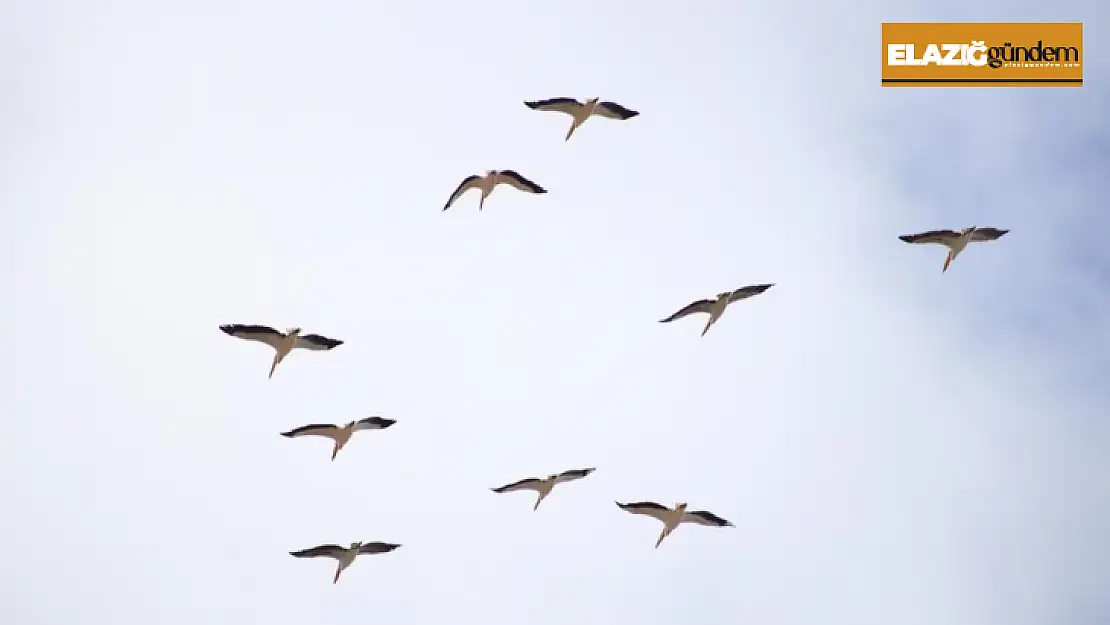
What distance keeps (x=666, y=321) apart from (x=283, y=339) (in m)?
14.0

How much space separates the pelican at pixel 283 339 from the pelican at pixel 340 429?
2.79 meters

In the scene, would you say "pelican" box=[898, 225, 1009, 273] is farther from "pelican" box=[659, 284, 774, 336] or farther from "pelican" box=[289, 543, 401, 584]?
"pelican" box=[289, 543, 401, 584]

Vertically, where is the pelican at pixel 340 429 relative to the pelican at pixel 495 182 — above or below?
below

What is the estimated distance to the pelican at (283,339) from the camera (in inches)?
2276

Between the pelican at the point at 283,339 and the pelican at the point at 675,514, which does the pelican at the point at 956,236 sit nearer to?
the pelican at the point at 675,514


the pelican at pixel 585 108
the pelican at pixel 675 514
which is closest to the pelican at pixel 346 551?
the pelican at pixel 675 514

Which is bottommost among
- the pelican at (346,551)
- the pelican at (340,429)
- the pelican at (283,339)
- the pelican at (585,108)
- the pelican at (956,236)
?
the pelican at (346,551)

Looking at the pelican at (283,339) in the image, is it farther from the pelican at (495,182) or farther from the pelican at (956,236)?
the pelican at (956,236)

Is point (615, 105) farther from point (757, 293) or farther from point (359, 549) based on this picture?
point (359, 549)

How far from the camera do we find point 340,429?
59.8m

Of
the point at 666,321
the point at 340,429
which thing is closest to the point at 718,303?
the point at 666,321

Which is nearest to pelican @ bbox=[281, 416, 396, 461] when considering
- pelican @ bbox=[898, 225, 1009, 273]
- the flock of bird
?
the flock of bird

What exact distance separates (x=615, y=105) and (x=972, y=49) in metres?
22.1

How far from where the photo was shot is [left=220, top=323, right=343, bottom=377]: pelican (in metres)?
→ 57.8
